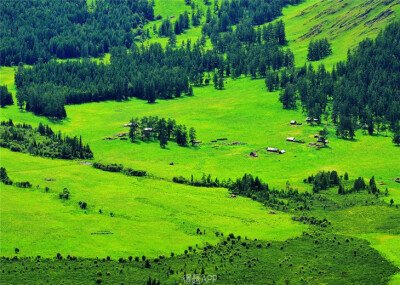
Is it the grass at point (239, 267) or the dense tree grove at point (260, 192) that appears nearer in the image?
the grass at point (239, 267)

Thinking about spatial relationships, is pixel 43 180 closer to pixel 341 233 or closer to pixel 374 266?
pixel 341 233

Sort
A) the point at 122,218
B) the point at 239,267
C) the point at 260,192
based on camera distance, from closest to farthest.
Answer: the point at 239,267
the point at 122,218
the point at 260,192

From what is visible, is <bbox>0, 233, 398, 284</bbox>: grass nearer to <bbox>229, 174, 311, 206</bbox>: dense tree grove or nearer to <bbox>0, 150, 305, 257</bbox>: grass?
<bbox>0, 150, 305, 257</bbox>: grass

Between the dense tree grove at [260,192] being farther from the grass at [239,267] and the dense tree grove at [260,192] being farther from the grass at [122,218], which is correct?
the grass at [239,267]

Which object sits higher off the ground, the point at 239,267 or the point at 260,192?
the point at 260,192

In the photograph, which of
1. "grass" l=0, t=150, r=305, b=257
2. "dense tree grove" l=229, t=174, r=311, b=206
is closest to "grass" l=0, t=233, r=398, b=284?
"grass" l=0, t=150, r=305, b=257

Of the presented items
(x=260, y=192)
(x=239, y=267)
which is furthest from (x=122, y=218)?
(x=260, y=192)

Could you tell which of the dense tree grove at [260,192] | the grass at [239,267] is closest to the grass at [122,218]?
the dense tree grove at [260,192]

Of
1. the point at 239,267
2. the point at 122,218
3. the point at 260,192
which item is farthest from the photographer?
the point at 260,192

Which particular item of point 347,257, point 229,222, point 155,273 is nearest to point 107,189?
point 229,222

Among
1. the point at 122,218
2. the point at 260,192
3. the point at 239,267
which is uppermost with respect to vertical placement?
the point at 122,218

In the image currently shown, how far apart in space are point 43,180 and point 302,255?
91.1 meters

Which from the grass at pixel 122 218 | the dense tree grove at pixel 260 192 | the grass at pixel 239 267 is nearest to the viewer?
the grass at pixel 239 267

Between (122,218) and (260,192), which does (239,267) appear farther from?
(260,192)
